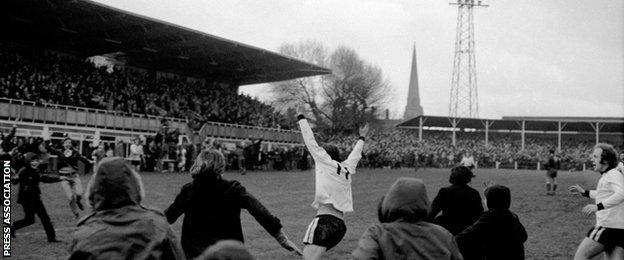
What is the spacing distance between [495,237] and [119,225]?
10.9ft

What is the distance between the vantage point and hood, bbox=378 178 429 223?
10.2ft

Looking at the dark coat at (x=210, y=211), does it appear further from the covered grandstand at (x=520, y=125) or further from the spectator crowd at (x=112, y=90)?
the covered grandstand at (x=520, y=125)

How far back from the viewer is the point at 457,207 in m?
5.70

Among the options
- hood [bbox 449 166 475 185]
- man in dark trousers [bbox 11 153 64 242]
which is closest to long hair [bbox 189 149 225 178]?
hood [bbox 449 166 475 185]

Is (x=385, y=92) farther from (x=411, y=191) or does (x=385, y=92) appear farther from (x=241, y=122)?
(x=411, y=191)

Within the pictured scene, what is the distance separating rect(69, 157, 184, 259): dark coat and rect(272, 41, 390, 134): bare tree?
61560mm

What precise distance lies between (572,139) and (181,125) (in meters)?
51.7

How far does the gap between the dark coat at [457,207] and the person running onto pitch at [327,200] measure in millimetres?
982

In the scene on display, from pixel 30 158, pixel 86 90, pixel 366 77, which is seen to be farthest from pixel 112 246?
pixel 366 77

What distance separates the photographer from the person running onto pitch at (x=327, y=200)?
232 inches

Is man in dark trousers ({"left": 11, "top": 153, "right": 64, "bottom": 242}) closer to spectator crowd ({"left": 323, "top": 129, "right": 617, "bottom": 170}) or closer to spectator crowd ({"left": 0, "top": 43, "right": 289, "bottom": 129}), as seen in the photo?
spectator crowd ({"left": 0, "top": 43, "right": 289, "bottom": 129})

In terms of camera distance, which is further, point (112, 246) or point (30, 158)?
point (30, 158)

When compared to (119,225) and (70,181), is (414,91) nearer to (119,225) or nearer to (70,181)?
(70,181)

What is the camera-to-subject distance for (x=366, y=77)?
66.3 m
